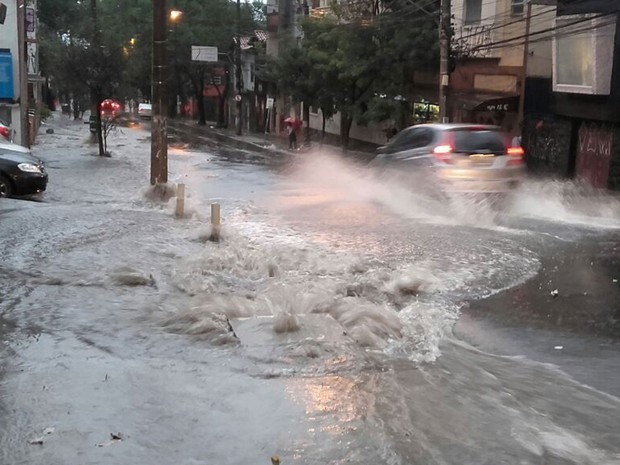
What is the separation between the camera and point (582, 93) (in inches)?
851

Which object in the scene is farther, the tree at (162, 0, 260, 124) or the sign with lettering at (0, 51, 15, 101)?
the tree at (162, 0, 260, 124)

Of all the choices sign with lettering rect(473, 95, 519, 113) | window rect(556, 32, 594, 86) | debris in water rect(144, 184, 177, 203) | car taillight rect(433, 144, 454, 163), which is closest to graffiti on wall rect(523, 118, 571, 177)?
sign with lettering rect(473, 95, 519, 113)

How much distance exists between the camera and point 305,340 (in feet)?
21.1

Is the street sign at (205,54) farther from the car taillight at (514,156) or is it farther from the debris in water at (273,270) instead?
the debris in water at (273,270)

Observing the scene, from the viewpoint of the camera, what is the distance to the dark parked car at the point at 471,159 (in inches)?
553

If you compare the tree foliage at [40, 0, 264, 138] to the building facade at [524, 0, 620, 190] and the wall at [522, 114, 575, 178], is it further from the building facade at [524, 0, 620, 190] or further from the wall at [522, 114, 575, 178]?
the building facade at [524, 0, 620, 190]

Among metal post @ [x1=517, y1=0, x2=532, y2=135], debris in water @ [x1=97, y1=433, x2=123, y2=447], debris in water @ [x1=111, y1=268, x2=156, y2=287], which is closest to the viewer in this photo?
debris in water @ [x1=97, y1=433, x2=123, y2=447]

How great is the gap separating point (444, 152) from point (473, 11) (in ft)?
54.8

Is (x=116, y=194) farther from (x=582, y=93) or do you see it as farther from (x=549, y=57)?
(x=549, y=57)

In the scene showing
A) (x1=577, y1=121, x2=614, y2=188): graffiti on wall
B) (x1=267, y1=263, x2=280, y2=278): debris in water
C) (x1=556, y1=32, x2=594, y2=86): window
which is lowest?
(x1=267, y1=263, x2=280, y2=278): debris in water

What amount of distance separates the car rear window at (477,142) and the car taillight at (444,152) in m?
0.11

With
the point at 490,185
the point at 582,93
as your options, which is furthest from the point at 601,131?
the point at 490,185

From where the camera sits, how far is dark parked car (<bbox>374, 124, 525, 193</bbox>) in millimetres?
14055

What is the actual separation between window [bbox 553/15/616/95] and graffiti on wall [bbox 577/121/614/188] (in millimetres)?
1199
